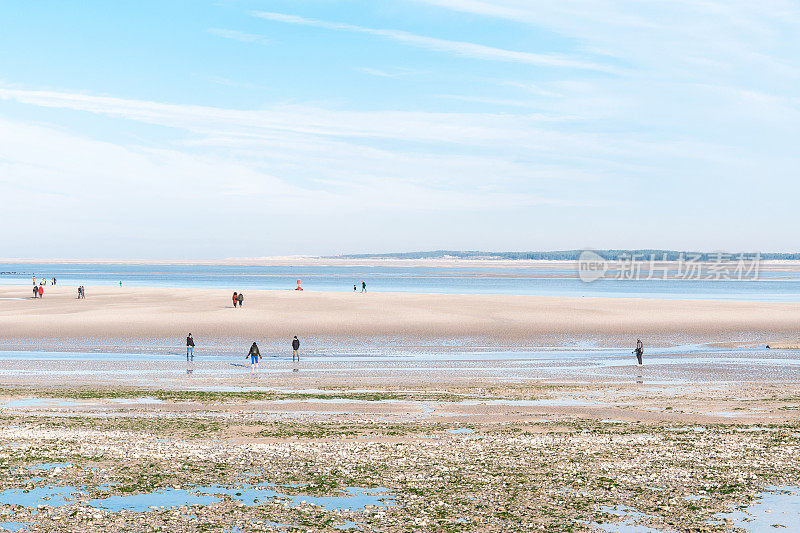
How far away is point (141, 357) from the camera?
1532 inches

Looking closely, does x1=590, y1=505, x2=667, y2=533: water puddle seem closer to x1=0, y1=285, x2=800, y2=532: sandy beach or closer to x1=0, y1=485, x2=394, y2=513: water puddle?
x1=0, y1=285, x2=800, y2=532: sandy beach

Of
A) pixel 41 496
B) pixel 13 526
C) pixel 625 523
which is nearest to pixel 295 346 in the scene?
pixel 41 496

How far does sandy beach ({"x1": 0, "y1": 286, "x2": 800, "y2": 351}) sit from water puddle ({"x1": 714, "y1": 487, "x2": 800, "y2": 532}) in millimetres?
31523

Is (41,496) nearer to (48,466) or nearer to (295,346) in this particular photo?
(48,466)

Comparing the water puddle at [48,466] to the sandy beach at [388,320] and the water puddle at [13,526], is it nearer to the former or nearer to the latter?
the water puddle at [13,526]

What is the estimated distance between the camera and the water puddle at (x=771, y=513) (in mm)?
→ 12562

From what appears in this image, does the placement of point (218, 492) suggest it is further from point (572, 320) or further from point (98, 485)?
point (572, 320)

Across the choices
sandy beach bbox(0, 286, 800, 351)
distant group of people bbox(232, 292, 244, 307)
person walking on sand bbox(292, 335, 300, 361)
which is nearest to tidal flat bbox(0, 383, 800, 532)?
person walking on sand bbox(292, 335, 300, 361)

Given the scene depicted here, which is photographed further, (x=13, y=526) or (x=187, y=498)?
(x=187, y=498)

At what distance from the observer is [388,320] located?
5644 centimetres

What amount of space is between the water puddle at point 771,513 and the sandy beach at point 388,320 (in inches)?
1241

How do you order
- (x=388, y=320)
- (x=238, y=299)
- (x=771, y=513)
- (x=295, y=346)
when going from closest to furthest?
(x=771, y=513) < (x=295, y=346) < (x=388, y=320) < (x=238, y=299)

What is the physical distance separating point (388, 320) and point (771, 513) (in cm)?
4380

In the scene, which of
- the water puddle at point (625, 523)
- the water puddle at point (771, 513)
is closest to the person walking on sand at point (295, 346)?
the water puddle at point (625, 523)
